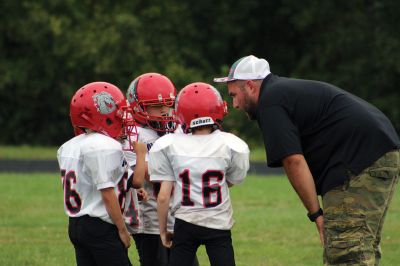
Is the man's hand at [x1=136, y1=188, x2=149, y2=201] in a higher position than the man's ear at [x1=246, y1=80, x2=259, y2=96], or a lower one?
lower

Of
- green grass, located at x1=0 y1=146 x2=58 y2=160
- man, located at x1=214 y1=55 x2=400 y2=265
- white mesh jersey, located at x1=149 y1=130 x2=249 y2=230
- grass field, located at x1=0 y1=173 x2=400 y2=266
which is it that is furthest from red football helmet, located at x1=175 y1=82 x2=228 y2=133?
green grass, located at x1=0 y1=146 x2=58 y2=160

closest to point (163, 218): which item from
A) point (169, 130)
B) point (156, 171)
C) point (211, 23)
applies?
point (156, 171)

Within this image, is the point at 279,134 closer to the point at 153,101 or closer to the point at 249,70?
the point at 249,70

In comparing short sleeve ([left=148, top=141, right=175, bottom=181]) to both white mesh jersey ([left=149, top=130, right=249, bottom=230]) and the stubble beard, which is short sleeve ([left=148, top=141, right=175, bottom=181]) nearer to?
white mesh jersey ([left=149, top=130, right=249, bottom=230])

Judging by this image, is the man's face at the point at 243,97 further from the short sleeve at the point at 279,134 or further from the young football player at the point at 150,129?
the young football player at the point at 150,129

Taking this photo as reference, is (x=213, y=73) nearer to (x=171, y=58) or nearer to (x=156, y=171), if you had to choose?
(x=171, y=58)

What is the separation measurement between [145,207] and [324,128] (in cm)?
170

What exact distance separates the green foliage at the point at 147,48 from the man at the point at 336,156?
23.0m

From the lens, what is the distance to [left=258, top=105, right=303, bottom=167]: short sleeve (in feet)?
16.9

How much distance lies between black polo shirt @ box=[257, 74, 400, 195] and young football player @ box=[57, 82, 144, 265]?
1066 millimetres

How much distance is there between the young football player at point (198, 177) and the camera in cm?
570

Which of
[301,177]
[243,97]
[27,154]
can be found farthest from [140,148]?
[27,154]

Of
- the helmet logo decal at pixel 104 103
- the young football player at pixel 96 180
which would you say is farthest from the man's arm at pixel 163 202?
the helmet logo decal at pixel 104 103

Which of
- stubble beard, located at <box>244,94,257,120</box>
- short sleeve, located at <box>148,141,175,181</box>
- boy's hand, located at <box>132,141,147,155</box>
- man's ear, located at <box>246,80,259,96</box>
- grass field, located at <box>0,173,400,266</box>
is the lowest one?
grass field, located at <box>0,173,400,266</box>
